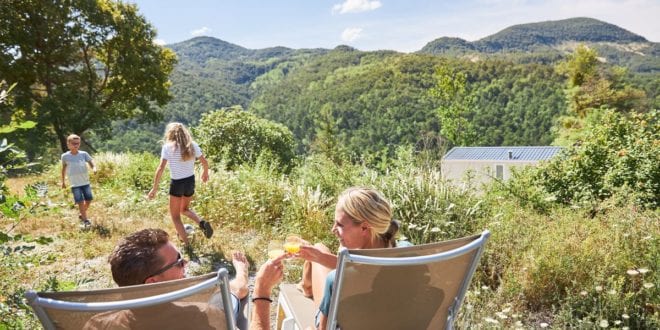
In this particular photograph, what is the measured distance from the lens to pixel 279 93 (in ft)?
452

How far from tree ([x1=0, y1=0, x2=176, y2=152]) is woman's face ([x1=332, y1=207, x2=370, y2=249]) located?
57.1 ft

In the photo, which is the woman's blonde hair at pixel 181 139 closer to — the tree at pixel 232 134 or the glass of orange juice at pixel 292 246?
the glass of orange juice at pixel 292 246

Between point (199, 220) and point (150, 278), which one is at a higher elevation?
point (150, 278)

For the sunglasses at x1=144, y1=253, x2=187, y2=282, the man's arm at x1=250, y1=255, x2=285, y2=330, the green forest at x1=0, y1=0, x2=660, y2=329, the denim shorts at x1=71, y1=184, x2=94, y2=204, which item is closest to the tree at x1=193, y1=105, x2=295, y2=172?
the green forest at x1=0, y1=0, x2=660, y2=329

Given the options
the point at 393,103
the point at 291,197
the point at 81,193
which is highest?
the point at 81,193

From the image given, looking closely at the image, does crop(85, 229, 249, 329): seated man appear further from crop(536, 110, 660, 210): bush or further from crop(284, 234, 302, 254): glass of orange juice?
crop(536, 110, 660, 210): bush

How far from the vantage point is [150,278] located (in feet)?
4.96

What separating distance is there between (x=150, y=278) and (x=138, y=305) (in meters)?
0.38

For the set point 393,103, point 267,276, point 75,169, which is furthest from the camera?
point 393,103

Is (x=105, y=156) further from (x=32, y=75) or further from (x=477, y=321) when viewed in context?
(x=477, y=321)

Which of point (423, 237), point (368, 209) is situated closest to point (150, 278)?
point (368, 209)

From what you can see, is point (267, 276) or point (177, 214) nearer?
point (267, 276)

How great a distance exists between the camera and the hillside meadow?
9.37ft

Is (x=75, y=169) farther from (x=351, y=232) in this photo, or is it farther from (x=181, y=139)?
A: (x=351, y=232)
